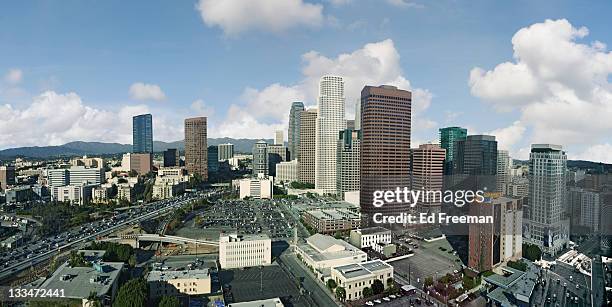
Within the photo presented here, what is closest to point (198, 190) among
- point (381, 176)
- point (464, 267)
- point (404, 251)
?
point (381, 176)

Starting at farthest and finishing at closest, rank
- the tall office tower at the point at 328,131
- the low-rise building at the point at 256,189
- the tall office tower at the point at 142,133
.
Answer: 1. the tall office tower at the point at 142,133
2. the low-rise building at the point at 256,189
3. the tall office tower at the point at 328,131

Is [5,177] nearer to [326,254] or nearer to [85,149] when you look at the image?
[326,254]

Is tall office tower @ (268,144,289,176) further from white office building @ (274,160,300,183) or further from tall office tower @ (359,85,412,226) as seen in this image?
tall office tower @ (359,85,412,226)

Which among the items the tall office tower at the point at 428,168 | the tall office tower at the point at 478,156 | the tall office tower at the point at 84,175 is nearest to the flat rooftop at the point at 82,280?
the tall office tower at the point at 428,168

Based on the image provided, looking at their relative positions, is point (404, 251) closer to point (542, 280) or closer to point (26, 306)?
point (542, 280)

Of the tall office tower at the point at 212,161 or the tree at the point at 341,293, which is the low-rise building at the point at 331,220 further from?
the tall office tower at the point at 212,161
